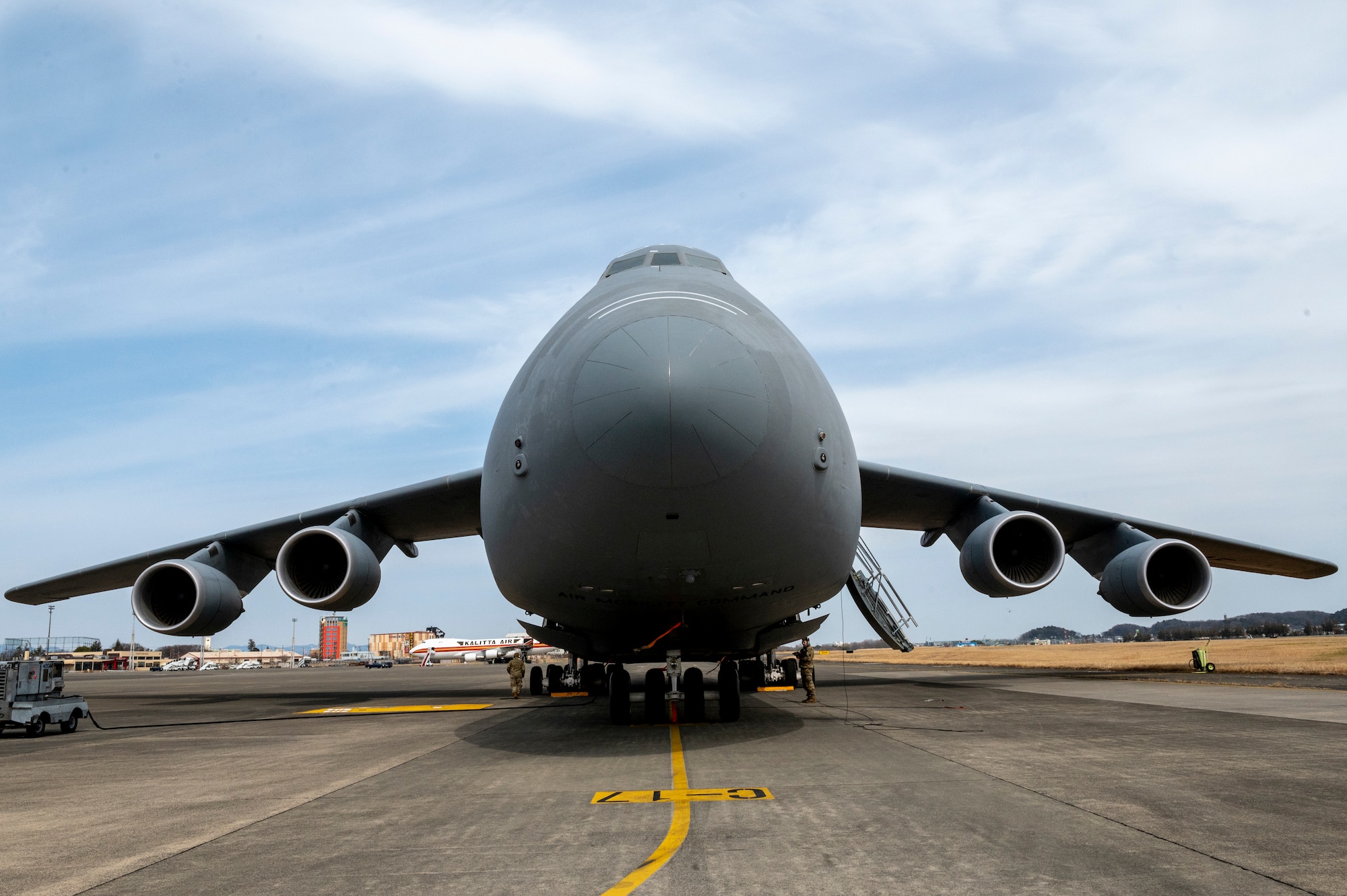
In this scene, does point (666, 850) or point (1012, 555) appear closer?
point (666, 850)

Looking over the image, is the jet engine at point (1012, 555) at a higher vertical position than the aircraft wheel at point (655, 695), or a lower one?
higher

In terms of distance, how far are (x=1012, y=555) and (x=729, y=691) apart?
15.9 ft

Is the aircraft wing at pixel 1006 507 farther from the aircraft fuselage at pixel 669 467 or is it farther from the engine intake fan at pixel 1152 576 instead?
the aircraft fuselage at pixel 669 467

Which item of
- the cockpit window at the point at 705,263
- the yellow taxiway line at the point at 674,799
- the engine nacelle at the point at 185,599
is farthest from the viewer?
the engine nacelle at the point at 185,599

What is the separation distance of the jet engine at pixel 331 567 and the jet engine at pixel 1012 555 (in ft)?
27.2

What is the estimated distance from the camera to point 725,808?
481 centimetres

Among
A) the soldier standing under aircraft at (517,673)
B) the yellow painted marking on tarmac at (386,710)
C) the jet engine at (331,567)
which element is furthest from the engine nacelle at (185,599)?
the soldier standing under aircraft at (517,673)

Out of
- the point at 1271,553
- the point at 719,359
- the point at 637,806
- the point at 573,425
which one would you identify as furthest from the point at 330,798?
the point at 1271,553

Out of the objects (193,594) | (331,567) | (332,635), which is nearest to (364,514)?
(331,567)

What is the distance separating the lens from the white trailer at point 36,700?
36.7 feet

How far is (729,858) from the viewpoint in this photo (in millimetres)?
3709

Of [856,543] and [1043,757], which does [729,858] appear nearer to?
[1043,757]

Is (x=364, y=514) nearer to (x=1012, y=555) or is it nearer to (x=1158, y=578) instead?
(x=1012, y=555)

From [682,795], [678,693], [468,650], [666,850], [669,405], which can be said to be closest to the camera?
[666,850]
